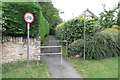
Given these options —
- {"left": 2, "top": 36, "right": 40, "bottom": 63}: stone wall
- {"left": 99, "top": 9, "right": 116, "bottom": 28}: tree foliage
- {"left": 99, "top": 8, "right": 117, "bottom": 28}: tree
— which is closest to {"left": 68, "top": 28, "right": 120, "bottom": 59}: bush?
{"left": 2, "top": 36, "right": 40, "bottom": 63}: stone wall

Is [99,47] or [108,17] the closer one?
[99,47]

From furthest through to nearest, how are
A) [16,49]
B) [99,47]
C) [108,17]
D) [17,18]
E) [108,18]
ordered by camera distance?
1. [108,18]
2. [108,17]
3. [99,47]
4. [16,49]
5. [17,18]

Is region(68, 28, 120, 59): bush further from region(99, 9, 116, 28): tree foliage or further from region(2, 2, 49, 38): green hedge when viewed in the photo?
region(99, 9, 116, 28): tree foliage

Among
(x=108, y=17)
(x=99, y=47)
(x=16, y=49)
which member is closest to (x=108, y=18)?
(x=108, y=17)

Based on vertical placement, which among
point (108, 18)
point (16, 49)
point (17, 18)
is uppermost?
point (108, 18)

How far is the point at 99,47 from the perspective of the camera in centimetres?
499

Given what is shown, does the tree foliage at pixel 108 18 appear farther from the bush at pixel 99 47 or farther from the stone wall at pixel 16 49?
the stone wall at pixel 16 49

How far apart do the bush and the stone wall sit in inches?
81.0

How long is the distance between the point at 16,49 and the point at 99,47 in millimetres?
4234

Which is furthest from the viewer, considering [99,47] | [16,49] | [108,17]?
[108,17]

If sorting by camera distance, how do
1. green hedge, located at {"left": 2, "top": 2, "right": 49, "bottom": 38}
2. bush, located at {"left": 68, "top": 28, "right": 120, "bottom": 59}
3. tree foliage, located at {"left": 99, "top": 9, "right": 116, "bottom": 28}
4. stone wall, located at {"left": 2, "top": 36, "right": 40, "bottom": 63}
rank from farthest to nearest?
tree foliage, located at {"left": 99, "top": 9, "right": 116, "bottom": 28}, bush, located at {"left": 68, "top": 28, "right": 120, "bottom": 59}, stone wall, located at {"left": 2, "top": 36, "right": 40, "bottom": 63}, green hedge, located at {"left": 2, "top": 2, "right": 49, "bottom": 38}

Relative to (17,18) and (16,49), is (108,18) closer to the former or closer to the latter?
(17,18)

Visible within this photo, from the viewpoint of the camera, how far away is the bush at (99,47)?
5.00 m

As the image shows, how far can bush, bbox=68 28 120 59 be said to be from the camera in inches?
197
